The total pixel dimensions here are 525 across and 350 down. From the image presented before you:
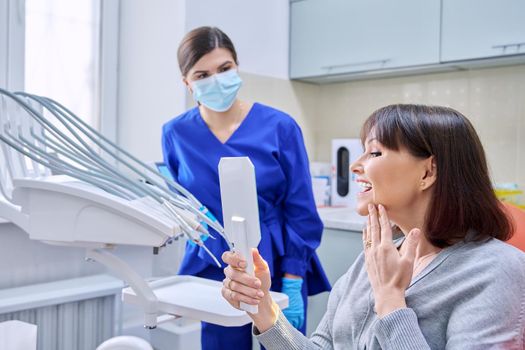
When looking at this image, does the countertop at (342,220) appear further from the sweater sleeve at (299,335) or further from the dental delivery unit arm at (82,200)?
the dental delivery unit arm at (82,200)

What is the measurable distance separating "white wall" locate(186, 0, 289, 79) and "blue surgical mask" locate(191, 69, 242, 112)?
0.86m

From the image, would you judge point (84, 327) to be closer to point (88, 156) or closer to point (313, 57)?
point (88, 156)

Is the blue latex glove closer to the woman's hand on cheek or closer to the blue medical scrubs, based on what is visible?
the blue medical scrubs

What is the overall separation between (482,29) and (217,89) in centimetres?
136

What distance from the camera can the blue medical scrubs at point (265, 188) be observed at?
1.67 metres

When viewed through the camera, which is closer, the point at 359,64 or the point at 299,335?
the point at 299,335

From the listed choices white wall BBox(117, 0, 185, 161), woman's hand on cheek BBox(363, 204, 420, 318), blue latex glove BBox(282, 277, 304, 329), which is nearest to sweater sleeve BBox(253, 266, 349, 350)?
woman's hand on cheek BBox(363, 204, 420, 318)

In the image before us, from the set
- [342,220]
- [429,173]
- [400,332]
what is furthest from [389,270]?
[342,220]

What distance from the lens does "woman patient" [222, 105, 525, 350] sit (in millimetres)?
905

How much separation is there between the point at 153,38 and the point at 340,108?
3.87ft

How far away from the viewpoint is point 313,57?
9.99 feet

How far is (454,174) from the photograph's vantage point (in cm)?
102

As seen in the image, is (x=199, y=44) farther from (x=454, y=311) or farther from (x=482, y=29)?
(x=482, y=29)

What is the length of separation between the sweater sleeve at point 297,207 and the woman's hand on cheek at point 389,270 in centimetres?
72
